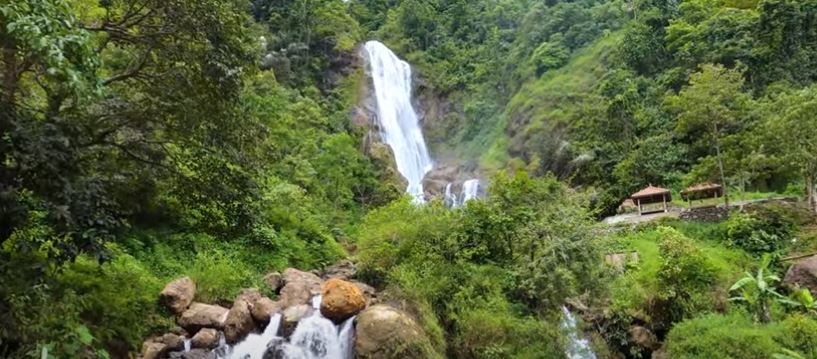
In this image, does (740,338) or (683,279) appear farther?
(683,279)

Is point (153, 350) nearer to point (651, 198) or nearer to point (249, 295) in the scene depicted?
point (249, 295)

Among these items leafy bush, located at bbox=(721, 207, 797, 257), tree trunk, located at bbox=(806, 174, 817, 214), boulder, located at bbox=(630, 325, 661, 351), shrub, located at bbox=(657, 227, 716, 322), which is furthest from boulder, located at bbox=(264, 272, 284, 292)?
tree trunk, located at bbox=(806, 174, 817, 214)

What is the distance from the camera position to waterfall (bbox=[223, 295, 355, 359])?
12703mm

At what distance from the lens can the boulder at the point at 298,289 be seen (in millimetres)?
14273

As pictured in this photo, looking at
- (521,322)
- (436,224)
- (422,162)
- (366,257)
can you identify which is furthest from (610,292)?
(422,162)

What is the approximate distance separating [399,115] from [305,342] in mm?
30247

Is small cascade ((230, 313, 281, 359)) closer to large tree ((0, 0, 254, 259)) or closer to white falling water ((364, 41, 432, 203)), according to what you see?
large tree ((0, 0, 254, 259))

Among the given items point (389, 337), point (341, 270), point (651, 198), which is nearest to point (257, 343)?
point (389, 337)

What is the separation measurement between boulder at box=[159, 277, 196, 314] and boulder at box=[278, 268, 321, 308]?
2.16m

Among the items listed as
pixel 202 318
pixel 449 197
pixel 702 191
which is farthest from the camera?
pixel 449 197

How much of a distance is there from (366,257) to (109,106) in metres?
8.01

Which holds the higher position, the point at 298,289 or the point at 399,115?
the point at 399,115

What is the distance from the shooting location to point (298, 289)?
48.4ft

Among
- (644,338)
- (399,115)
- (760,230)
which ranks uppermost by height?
(399,115)
